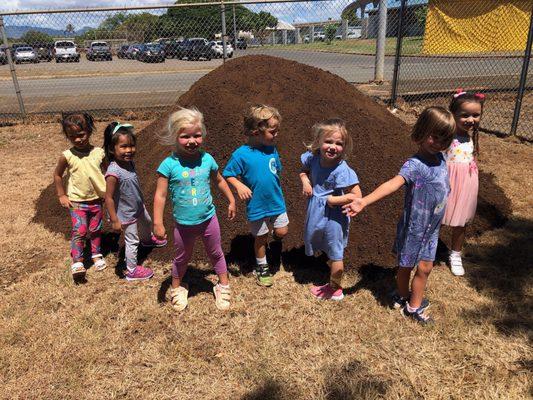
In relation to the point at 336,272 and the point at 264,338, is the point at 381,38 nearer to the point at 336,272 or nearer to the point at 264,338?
the point at 336,272

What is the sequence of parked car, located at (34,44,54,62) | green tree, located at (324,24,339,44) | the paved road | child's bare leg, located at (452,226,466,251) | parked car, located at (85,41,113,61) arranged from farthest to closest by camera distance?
green tree, located at (324,24,339,44) < parked car, located at (34,44,54,62) < parked car, located at (85,41,113,61) < the paved road < child's bare leg, located at (452,226,466,251)

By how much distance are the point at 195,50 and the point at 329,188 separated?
8863 mm

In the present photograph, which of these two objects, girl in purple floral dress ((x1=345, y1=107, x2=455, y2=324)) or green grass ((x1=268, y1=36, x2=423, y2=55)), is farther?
green grass ((x1=268, y1=36, x2=423, y2=55))

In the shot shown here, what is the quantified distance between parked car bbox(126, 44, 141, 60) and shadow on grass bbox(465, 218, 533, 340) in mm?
10046

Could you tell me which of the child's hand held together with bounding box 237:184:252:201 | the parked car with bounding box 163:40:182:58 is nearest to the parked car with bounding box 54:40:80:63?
the parked car with bounding box 163:40:182:58

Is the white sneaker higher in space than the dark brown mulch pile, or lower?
lower

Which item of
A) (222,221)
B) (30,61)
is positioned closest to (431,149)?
(222,221)

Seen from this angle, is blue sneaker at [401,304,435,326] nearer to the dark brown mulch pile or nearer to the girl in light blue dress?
the girl in light blue dress

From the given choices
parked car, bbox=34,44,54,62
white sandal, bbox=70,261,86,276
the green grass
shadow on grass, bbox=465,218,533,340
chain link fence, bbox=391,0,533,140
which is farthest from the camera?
parked car, bbox=34,44,54,62

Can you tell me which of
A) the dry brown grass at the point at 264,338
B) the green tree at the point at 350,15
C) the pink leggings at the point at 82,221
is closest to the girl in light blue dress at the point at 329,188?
the dry brown grass at the point at 264,338

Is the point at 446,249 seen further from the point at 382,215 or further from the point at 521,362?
the point at 521,362

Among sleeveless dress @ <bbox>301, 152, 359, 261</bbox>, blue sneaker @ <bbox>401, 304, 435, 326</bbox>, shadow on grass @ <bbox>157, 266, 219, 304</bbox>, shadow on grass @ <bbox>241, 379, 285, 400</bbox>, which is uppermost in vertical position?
sleeveless dress @ <bbox>301, 152, 359, 261</bbox>

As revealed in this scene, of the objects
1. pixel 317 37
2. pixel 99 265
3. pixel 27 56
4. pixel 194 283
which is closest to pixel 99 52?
pixel 27 56

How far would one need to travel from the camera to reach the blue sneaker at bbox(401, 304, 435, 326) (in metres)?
2.85
